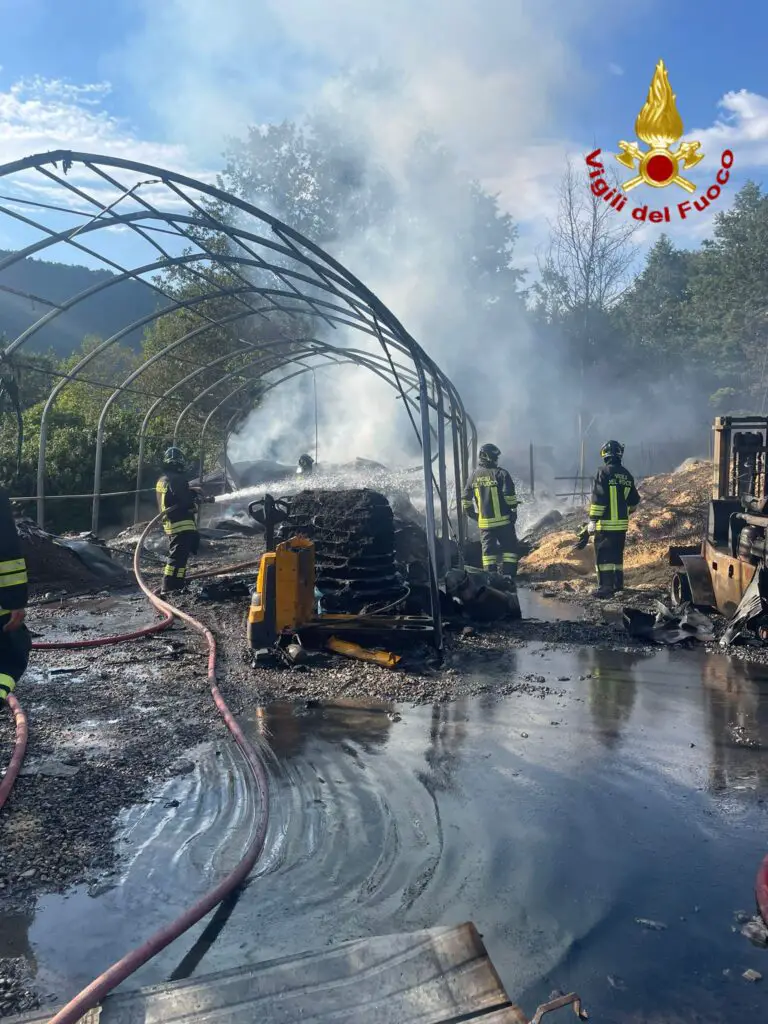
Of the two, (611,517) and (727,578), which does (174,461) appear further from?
(727,578)

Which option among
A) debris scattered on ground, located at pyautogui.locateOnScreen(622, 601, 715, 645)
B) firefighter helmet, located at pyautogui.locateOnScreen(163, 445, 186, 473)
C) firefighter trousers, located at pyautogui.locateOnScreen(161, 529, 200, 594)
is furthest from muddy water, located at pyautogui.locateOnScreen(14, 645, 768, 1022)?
firefighter helmet, located at pyautogui.locateOnScreen(163, 445, 186, 473)

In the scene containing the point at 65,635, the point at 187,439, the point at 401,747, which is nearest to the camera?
the point at 401,747

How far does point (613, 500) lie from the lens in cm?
955

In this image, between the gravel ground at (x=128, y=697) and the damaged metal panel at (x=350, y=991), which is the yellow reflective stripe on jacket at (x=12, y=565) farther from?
the damaged metal panel at (x=350, y=991)

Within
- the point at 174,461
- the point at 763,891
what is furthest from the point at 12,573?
the point at 174,461

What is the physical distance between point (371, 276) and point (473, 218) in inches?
257

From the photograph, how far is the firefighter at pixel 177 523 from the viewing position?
10352 mm

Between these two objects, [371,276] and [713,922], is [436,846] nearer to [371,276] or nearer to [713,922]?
[713,922]

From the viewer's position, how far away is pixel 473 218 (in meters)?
31.6

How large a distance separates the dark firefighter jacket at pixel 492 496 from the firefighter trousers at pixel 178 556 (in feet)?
11.9

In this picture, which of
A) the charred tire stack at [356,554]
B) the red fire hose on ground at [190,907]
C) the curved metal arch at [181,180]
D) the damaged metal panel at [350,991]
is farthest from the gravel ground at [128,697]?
the curved metal arch at [181,180]

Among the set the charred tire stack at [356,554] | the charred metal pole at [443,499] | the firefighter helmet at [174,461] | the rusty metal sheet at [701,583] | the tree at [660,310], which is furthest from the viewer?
the tree at [660,310]

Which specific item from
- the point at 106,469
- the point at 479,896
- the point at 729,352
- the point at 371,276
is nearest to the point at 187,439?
the point at 106,469

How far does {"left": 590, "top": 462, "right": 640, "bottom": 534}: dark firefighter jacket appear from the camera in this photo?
376 inches
